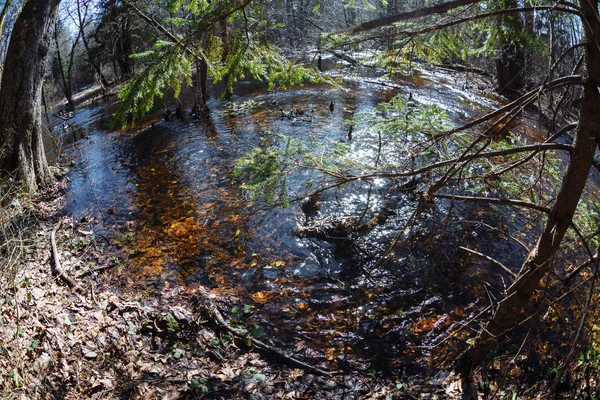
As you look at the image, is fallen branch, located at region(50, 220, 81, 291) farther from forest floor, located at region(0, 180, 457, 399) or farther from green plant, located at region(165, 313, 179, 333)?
green plant, located at region(165, 313, 179, 333)

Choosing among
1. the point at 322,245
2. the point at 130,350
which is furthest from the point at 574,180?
the point at 130,350

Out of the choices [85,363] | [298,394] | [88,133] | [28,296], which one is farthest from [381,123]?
[88,133]

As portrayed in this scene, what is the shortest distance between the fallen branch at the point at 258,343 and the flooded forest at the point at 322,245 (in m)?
0.02

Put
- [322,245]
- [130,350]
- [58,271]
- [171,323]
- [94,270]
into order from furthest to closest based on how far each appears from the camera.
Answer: [322,245], [94,270], [58,271], [171,323], [130,350]

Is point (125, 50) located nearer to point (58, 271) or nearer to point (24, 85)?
point (24, 85)

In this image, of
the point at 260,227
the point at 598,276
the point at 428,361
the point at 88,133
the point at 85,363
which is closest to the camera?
the point at 598,276

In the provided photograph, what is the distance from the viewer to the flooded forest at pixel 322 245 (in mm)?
3521

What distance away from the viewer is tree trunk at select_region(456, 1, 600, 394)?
9.06 ft

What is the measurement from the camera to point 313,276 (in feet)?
19.8

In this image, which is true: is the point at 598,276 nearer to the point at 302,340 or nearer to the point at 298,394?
the point at 298,394

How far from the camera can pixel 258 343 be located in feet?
15.6

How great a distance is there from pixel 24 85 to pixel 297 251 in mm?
6499

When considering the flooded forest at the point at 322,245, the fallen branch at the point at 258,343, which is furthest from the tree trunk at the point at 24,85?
the fallen branch at the point at 258,343

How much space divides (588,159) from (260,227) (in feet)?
17.3
